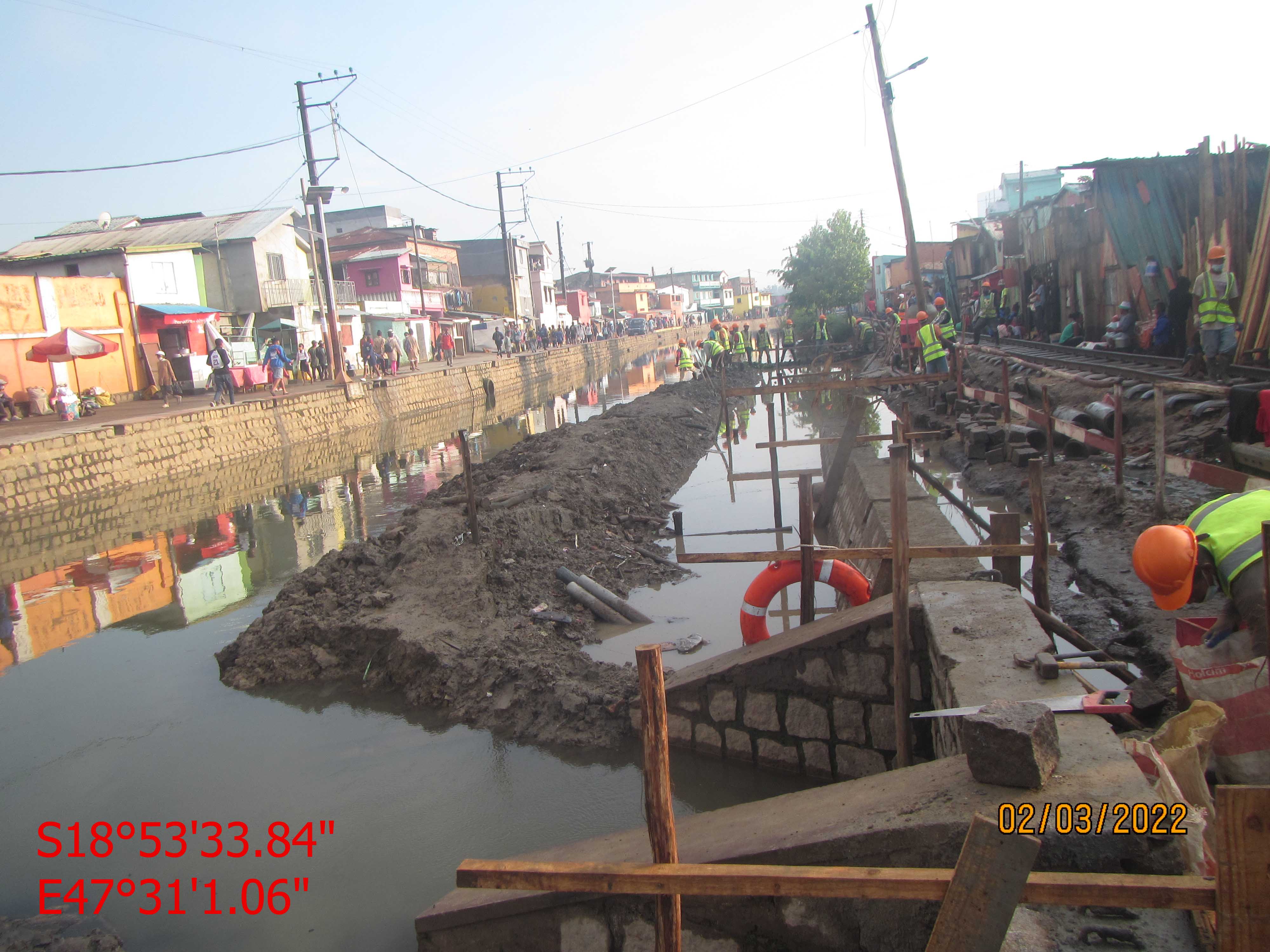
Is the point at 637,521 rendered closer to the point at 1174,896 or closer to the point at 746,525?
the point at 746,525

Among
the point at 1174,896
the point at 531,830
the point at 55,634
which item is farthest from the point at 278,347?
the point at 1174,896

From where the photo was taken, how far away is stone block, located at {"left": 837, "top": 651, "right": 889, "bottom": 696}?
4.82 meters

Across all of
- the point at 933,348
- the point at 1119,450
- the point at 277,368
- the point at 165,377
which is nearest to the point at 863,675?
the point at 1119,450

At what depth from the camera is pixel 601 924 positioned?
134 inches

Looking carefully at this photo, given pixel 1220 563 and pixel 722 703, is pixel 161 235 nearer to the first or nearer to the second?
pixel 722 703

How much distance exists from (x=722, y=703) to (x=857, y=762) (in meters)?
0.89

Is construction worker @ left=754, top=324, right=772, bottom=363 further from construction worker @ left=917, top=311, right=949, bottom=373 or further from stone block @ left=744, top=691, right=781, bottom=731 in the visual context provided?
stone block @ left=744, top=691, right=781, bottom=731

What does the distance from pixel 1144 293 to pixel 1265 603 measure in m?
15.3

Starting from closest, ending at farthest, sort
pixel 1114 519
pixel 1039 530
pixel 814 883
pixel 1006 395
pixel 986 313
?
pixel 814 883 < pixel 1039 530 < pixel 1114 519 < pixel 1006 395 < pixel 986 313

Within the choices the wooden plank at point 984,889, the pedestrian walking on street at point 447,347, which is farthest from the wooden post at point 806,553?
the pedestrian walking on street at point 447,347

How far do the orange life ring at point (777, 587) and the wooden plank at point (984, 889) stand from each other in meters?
3.85

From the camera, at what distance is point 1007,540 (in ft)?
16.3

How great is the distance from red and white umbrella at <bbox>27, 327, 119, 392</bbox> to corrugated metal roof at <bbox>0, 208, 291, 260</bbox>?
7417mm

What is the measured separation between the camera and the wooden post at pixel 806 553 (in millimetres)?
5290
